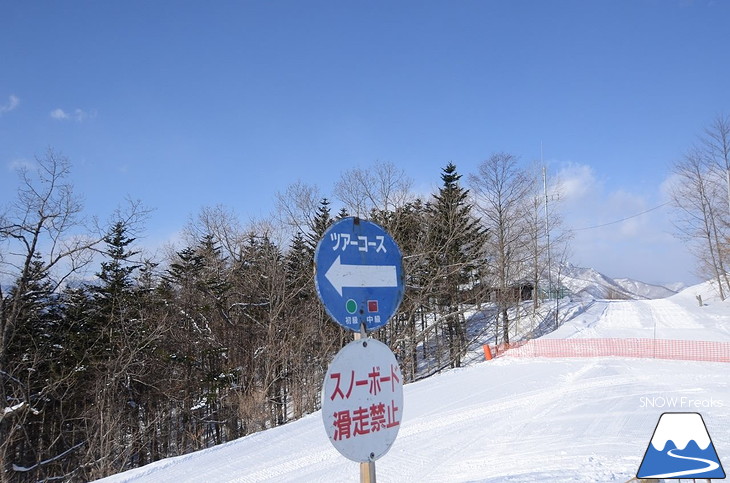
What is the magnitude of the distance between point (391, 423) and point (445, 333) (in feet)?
102

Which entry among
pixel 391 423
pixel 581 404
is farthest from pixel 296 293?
pixel 391 423

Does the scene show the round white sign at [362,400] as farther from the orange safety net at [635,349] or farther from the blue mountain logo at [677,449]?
the orange safety net at [635,349]

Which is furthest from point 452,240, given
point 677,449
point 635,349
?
point 677,449

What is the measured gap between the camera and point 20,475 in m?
20.0

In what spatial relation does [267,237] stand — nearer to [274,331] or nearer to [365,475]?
[274,331]

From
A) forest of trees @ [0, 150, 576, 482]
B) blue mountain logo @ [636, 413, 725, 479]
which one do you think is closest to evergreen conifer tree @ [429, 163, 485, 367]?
forest of trees @ [0, 150, 576, 482]

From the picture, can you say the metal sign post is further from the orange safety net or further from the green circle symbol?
the orange safety net

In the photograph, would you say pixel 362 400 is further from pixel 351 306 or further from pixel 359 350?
pixel 351 306

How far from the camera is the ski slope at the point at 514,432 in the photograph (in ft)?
17.5

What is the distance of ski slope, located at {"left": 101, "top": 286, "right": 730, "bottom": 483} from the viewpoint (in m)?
5.34

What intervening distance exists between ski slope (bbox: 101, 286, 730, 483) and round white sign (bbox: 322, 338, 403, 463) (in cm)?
336

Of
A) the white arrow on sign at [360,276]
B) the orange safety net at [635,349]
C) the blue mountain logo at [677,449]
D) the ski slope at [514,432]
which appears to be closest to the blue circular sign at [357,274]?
the white arrow on sign at [360,276]

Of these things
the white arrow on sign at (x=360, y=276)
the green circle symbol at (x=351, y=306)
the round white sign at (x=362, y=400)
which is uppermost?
the white arrow on sign at (x=360, y=276)

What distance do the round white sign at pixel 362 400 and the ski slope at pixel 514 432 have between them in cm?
336
